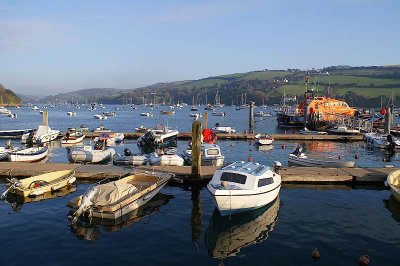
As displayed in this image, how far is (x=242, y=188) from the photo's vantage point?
21.7 m

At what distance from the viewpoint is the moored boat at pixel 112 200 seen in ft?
67.2

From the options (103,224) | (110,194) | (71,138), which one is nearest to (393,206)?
(110,194)

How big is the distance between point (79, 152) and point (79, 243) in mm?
21817

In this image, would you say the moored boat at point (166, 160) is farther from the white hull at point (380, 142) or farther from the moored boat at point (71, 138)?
the white hull at point (380, 142)

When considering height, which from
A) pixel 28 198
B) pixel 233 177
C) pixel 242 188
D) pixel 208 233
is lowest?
pixel 208 233

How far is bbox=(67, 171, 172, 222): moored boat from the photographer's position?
2047cm

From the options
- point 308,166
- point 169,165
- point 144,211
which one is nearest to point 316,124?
point 308,166

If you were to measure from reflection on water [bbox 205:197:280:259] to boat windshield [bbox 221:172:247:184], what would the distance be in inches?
75.2

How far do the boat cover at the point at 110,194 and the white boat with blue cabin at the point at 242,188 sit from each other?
16.2ft

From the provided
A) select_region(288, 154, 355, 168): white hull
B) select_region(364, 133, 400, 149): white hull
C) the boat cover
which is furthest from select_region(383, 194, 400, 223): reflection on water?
select_region(364, 133, 400, 149): white hull

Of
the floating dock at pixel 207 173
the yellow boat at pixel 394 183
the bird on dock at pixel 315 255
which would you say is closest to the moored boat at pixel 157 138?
the floating dock at pixel 207 173

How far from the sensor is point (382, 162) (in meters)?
43.0

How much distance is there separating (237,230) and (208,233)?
1.59 m

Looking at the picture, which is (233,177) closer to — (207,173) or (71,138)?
(207,173)
